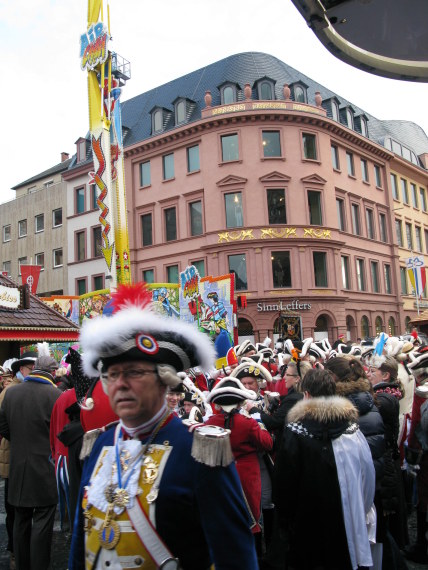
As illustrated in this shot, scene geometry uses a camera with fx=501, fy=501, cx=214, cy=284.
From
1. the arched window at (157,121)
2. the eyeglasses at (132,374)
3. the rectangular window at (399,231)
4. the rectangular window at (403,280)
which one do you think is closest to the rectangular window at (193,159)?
the arched window at (157,121)

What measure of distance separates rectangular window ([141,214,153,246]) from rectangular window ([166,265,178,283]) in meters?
2.49

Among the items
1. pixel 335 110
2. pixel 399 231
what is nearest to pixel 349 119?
pixel 335 110

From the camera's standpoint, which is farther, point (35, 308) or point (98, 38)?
point (98, 38)

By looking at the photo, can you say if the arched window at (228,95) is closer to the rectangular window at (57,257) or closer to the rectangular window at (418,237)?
the rectangular window at (57,257)

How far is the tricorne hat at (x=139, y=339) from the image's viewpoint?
207cm

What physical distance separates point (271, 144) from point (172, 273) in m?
9.73

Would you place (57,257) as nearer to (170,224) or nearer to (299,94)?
(170,224)

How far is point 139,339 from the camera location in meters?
2.08

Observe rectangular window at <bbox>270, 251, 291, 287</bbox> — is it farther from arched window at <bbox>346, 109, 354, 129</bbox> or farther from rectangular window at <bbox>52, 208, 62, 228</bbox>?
rectangular window at <bbox>52, 208, 62, 228</bbox>

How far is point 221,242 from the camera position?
2823 centimetres

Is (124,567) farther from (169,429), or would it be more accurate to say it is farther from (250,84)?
(250,84)

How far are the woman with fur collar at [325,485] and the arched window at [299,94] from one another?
1178 inches

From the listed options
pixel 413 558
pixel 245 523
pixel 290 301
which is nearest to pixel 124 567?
pixel 245 523

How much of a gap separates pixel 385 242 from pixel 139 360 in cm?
3623
